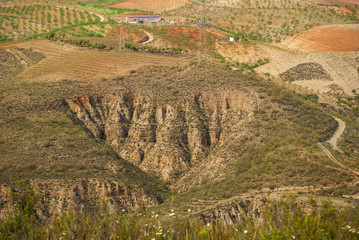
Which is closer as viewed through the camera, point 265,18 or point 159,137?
point 159,137

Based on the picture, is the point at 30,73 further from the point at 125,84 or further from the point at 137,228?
the point at 137,228

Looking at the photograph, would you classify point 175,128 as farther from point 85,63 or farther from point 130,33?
point 130,33

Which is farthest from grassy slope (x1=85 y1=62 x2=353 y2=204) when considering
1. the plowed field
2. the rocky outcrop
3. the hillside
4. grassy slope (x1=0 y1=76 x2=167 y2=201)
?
the plowed field

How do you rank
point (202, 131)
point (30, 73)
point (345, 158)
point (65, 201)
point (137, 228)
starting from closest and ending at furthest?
point (137, 228) → point (65, 201) → point (345, 158) → point (202, 131) → point (30, 73)

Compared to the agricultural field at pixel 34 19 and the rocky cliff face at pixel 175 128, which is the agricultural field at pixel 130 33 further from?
the rocky cliff face at pixel 175 128

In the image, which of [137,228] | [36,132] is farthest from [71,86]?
[137,228]

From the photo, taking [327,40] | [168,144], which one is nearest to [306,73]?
[327,40]

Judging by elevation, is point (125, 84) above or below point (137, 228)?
below
